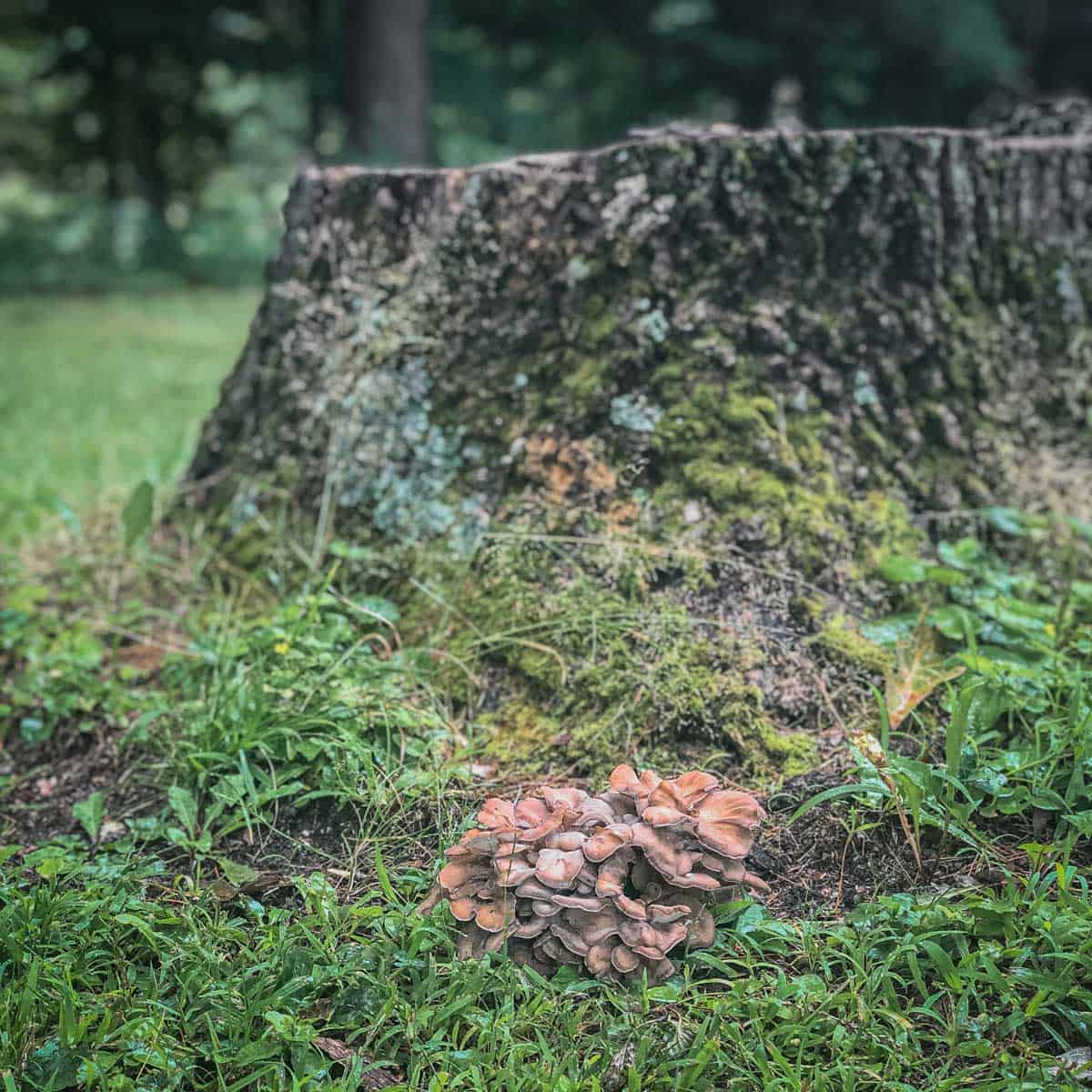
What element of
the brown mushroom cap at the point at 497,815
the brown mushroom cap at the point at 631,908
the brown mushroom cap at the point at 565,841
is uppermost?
the brown mushroom cap at the point at 497,815

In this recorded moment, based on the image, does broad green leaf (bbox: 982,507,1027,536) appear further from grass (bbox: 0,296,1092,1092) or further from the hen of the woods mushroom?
the hen of the woods mushroom

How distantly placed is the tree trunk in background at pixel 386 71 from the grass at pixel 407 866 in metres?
9.15

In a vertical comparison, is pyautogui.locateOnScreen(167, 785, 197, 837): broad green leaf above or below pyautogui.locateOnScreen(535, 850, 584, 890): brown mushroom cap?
below

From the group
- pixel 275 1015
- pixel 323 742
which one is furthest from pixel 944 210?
pixel 275 1015

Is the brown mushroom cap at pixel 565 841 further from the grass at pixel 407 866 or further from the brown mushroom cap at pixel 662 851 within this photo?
the grass at pixel 407 866

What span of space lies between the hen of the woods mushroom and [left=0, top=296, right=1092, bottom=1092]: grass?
0.06 metres

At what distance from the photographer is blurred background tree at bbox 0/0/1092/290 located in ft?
37.5

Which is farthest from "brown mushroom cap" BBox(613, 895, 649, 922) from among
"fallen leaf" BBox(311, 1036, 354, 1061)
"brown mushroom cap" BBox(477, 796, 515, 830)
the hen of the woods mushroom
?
"fallen leaf" BBox(311, 1036, 354, 1061)

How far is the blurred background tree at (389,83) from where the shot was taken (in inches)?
450

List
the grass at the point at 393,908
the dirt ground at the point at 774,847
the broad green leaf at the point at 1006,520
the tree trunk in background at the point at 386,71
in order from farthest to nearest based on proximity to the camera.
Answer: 1. the tree trunk in background at the point at 386,71
2. the broad green leaf at the point at 1006,520
3. the dirt ground at the point at 774,847
4. the grass at the point at 393,908

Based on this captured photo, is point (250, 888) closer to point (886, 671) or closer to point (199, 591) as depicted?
point (199, 591)

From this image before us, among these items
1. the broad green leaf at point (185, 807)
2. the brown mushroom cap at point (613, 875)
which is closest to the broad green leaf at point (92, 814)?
the broad green leaf at point (185, 807)

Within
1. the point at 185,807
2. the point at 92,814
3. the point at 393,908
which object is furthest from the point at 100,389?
the point at 393,908

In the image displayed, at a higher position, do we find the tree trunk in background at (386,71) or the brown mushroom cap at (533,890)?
the tree trunk in background at (386,71)
